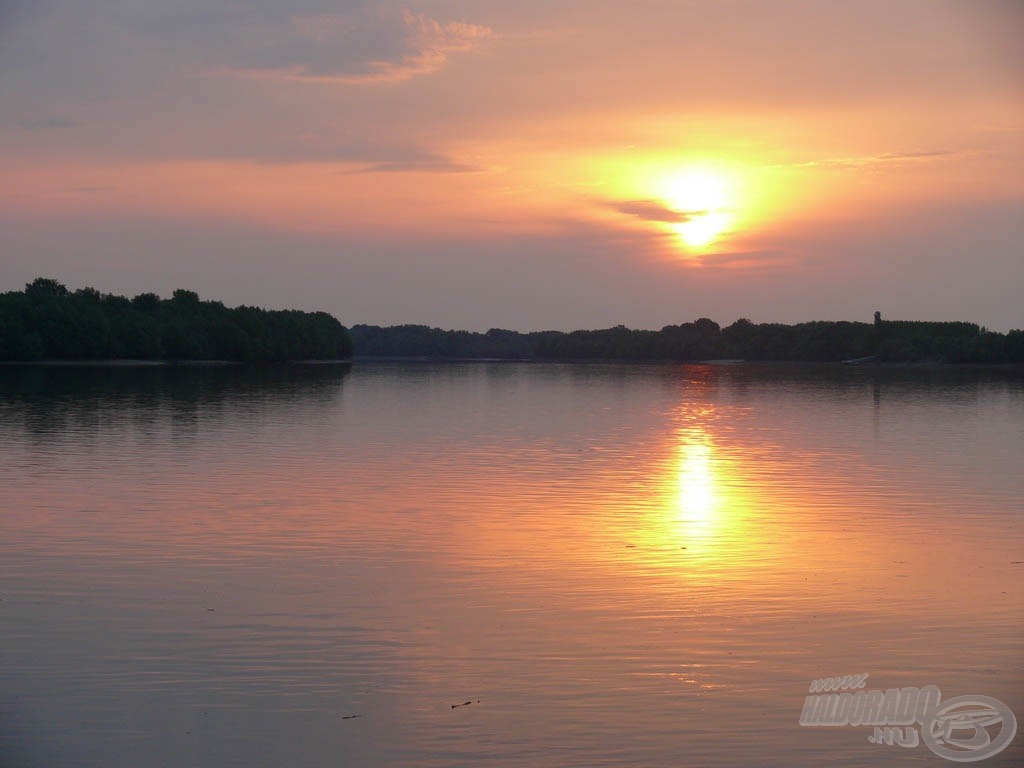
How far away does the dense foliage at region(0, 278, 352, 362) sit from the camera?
145 metres

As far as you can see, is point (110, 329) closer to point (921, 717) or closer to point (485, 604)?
point (485, 604)

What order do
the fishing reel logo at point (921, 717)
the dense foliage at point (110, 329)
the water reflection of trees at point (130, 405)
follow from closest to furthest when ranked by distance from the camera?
1. the fishing reel logo at point (921, 717)
2. the water reflection of trees at point (130, 405)
3. the dense foliage at point (110, 329)

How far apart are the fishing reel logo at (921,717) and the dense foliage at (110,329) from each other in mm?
143540

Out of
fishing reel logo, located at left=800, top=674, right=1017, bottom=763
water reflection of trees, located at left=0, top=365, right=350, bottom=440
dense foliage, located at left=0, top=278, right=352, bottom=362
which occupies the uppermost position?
dense foliage, located at left=0, top=278, right=352, bottom=362

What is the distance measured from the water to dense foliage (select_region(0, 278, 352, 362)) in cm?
12064

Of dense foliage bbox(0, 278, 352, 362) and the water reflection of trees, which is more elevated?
dense foliage bbox(0, 278, 352, 362)

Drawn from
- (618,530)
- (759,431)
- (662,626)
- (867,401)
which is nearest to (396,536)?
(618,530)

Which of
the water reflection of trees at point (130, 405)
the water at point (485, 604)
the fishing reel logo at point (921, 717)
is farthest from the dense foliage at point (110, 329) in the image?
the fishing reel logo at point (921, 717)

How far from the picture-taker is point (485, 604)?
49.5ft

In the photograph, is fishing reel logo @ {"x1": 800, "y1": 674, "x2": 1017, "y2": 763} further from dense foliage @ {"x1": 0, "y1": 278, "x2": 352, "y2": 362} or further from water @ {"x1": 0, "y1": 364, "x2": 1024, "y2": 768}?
dense foliage @ {"x1": 0, "y1": 278, "x2": 352, "y2": 362}

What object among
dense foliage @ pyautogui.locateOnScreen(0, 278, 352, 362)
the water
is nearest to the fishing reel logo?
the water

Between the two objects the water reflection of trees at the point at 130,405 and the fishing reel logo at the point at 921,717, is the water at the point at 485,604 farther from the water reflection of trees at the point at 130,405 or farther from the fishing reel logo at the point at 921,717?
the water reflection of trees at the point at 130,405

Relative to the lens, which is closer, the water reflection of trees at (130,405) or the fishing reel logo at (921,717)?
the fishing reel logo at (921,717)

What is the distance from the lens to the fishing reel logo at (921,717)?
10258 mm
